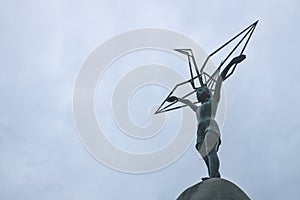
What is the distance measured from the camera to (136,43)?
43.1ft

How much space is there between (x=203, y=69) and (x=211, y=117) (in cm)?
213

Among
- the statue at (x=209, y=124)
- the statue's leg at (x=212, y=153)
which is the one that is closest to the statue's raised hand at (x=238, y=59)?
the statue at (x=209, y=124)

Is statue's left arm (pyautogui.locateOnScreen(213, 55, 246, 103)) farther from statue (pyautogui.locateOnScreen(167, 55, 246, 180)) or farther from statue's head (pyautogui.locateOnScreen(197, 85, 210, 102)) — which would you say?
statue's head (pyautogui.locateOnScreen(197, 85, 210, 102))

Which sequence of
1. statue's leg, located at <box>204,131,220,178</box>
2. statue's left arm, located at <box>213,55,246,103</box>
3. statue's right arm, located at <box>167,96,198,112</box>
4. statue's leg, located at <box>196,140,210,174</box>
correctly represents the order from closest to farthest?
statue's leg, located at <box>204,131,220,178</box> < statue's leg, located at <box>196,140,210,174</box> < statue's left arm, located at <box>213,55,246,103</box> < statue's right arm, located at <box>167,96,198,112</box>

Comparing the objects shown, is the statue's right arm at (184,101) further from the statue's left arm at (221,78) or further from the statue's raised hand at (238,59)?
the statue's raised hand at (238,59)

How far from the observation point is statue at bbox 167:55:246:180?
1148cm

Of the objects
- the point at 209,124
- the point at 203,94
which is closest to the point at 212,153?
the point at 209,124

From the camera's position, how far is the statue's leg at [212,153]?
11367 mm

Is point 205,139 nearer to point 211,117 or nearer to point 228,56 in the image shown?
point 211,117

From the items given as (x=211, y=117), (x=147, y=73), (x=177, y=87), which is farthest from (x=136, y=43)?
(x=211, y=117)

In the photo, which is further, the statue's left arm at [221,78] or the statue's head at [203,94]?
the statue's head at [203,94]

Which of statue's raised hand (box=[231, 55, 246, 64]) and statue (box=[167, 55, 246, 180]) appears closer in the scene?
statue (box=[167, 55, 246, 180])

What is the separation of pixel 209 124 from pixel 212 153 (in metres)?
0.79

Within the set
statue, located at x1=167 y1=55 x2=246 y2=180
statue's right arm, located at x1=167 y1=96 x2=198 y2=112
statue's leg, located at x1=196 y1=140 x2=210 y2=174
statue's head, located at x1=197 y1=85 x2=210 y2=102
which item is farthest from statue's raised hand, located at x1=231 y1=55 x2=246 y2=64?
statue's leg, located at x1=196 y1=140 x2=210 y2=174
